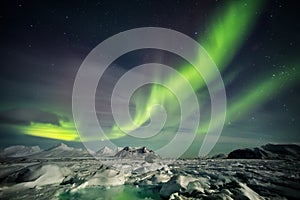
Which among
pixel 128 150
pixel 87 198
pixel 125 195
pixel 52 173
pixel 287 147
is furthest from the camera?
pixel 128 150

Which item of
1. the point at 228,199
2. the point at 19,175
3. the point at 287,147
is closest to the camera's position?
the point at 228,199

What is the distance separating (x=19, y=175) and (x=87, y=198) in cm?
776

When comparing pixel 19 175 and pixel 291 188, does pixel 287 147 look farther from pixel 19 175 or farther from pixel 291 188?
pixel 19 175

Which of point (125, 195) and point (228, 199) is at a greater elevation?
point (228, 199)

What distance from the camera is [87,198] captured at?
12.7 meters

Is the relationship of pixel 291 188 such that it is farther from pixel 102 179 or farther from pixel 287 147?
pixel 287 147

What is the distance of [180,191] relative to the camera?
39.0 feet

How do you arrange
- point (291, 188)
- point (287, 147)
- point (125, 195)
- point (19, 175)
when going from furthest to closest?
point (287, 147)
point (19, 175)
point (125, 195)
point (291, 188)

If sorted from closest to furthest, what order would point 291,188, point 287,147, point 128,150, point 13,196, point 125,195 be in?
point 291,188, point 13,196, point 125,195, point 287,147, point 128,150

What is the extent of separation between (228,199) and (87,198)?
929 centimetres

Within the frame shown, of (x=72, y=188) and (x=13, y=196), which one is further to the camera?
(x=72, y=188)

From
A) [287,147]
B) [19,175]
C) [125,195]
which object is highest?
[287,147]

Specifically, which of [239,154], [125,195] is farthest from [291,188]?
[239,154]

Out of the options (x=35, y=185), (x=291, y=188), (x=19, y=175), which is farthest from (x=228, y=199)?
(x=19, y=175)
